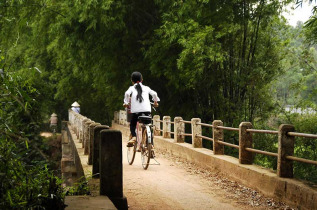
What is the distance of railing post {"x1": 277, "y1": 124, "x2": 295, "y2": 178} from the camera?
705cm

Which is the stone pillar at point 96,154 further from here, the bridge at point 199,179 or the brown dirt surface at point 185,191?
the brown dirt surface at point 185,191

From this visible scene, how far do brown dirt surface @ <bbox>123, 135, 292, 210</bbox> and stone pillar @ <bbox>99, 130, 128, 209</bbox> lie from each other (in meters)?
1.62

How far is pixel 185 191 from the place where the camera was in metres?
8.18

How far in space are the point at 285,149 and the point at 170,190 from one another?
7.63ft

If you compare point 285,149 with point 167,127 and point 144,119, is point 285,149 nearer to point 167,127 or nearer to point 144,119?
point 144,119

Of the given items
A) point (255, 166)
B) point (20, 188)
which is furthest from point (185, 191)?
point (20, 188)

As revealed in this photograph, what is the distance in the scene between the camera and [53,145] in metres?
30.4

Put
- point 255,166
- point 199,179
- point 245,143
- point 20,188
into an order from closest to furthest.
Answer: point 20,188 < point 255,166 < point 245,143 < point 199,179

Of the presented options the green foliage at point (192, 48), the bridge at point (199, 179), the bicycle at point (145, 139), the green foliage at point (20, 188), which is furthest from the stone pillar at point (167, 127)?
the green foliage at point (20, 188)

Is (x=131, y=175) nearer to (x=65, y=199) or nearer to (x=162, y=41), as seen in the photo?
(x=65, y=199)

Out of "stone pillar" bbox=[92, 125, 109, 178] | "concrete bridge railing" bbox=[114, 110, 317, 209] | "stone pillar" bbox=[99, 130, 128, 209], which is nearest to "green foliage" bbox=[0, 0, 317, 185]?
"concrete bridge railing" bbox=[114, 110, 317, 209]

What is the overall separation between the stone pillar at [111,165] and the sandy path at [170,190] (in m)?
1.57

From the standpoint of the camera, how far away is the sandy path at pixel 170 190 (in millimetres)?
7082

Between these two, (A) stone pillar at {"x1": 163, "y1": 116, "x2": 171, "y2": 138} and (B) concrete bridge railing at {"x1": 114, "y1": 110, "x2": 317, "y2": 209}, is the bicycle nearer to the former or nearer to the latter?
(B) concrete bridge railing at {"x1": 114, "y1": 110, "x2": 317, "y2": 209}
